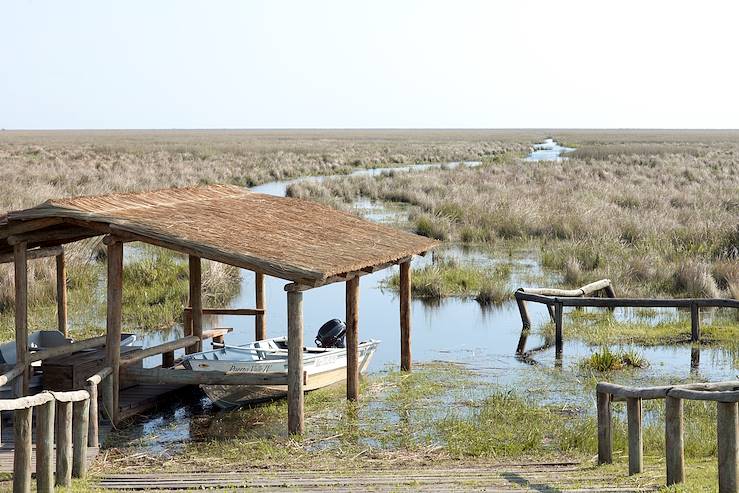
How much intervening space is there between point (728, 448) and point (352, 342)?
20.3 ft

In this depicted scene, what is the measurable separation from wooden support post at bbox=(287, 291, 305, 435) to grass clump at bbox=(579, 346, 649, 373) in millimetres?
5565

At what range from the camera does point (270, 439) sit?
11570 mm

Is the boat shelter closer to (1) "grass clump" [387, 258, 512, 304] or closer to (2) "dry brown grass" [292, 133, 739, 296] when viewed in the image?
(1) "grass clump" [387, 258, 512, 304]

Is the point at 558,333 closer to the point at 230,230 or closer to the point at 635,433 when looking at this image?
the point at 230,230

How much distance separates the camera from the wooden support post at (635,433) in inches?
344

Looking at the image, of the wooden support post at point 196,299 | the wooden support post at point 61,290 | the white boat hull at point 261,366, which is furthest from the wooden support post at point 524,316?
the wooden support post at point 61,290

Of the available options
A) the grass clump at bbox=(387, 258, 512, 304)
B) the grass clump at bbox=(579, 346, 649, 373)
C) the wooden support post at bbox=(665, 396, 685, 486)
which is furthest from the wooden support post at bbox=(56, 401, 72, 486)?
the grass clump at bbox=(387, 258, 512, 304)

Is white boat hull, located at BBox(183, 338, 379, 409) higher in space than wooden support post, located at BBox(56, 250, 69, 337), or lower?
lower

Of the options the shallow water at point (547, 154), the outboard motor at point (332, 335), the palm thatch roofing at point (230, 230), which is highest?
the shallow water at point (547, 154)

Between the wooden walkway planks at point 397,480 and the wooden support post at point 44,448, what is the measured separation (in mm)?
685

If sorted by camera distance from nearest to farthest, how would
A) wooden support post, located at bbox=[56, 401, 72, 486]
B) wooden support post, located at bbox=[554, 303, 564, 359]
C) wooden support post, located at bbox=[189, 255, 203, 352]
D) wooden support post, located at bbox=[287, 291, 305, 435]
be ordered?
wooden support post, located at bbox=[56, 401, 72, 486], wooden support post, located at bbox=[287, 291, 305, 435], wooden support post, located at bbox=[189, 255, 203, 352], wooden support post, located at bbox=[554, 303, 564, 359]

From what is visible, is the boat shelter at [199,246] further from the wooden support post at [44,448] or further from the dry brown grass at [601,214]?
the dry brown grass at [601,214]

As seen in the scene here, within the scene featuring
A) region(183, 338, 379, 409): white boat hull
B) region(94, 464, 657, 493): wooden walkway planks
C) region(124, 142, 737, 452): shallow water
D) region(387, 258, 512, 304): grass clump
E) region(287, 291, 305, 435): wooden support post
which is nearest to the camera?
region(94, 464, 657, 493): wooden walkway planks

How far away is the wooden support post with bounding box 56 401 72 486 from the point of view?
29.1 ft
